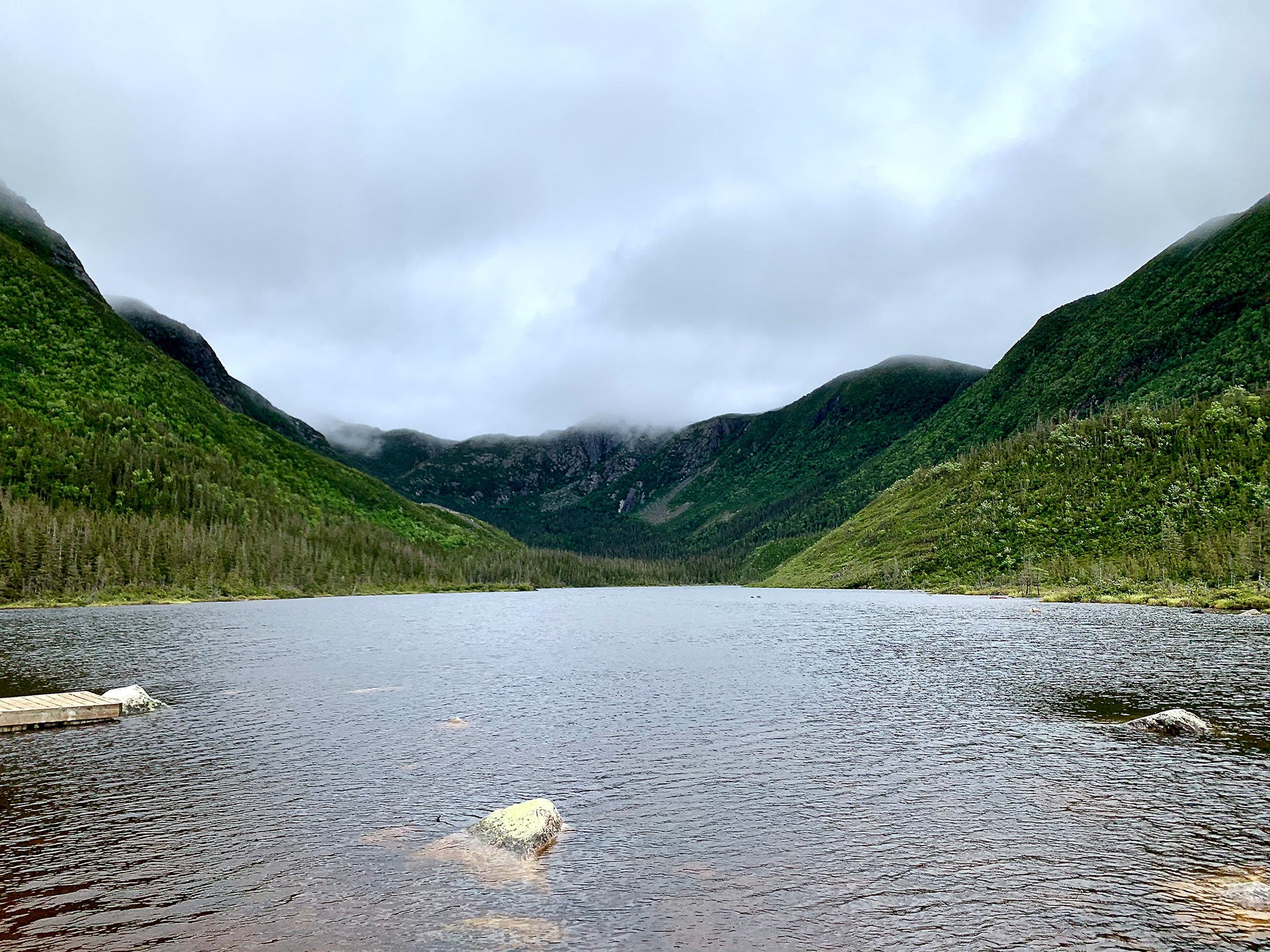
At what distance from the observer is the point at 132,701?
4662 cm

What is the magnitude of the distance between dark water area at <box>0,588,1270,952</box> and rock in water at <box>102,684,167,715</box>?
191 cm

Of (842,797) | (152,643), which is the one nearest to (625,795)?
(842,797)

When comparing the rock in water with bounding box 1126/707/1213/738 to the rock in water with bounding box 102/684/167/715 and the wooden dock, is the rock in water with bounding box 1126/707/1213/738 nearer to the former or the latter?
the rock in water with bounding box 102/684/167/715

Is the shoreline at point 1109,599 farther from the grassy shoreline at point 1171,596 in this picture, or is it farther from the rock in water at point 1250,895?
the rock in water at point 1250,895

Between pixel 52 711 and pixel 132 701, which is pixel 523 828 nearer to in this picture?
pixel 52 711

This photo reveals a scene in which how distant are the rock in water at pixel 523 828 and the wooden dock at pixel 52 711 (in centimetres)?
3131

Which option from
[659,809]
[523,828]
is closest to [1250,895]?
[659,809]

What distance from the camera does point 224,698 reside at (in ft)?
169

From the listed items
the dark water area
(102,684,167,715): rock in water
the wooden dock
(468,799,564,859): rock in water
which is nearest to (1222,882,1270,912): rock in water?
the dark water area

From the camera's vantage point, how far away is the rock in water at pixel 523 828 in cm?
2372

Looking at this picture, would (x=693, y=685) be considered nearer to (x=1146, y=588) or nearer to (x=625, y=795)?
(x=625, y=795)

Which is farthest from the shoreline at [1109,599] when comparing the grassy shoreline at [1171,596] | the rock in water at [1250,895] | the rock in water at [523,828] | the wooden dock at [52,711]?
the wooden dock at [52,711]

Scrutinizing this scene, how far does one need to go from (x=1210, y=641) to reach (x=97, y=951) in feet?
294

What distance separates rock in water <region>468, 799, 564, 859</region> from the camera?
23.7 metres
